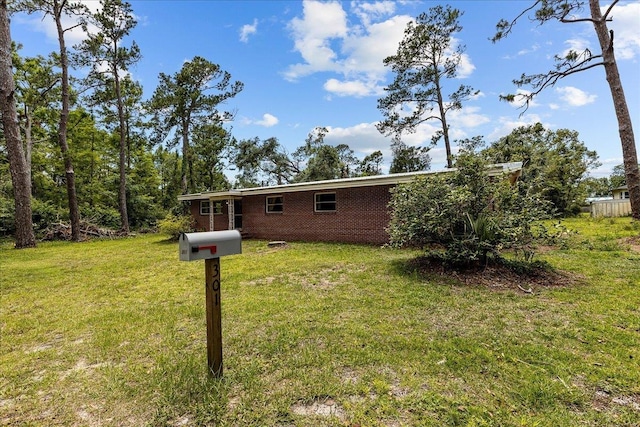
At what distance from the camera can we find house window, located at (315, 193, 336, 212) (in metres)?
11.8

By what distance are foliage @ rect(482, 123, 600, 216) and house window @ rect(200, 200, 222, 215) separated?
1715 cm

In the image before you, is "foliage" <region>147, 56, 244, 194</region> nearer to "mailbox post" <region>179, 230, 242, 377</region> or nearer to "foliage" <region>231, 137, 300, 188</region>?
"foliage" <region>231, 137, 300, 188</region>

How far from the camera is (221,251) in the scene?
2.31 metres

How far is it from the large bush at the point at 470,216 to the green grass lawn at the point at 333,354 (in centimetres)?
Answer: 84

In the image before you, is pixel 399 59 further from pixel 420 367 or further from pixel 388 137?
pixel 420 367

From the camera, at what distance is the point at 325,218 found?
12016 millimetres

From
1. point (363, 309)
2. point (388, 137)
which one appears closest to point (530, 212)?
point (363, 309)

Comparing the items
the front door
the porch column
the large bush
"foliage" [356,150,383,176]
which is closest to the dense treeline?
"foliage" [356,150,383,176]

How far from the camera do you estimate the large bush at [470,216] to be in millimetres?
5566

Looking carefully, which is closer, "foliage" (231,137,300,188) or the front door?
the front door

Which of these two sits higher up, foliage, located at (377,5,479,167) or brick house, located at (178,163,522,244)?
foliage, located at (377,5,479,167)

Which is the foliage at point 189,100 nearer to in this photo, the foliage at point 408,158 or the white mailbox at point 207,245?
the foliage at point 408,158

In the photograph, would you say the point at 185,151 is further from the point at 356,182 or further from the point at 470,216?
the point at 470,216

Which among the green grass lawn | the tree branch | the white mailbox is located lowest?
the green grass lawn
